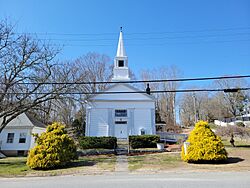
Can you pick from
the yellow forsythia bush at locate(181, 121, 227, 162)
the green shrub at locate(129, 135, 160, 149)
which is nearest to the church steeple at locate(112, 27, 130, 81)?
the green shrub at locate(129, 135, 160, 149)

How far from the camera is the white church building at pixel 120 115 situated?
911 inches

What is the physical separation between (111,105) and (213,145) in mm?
15184

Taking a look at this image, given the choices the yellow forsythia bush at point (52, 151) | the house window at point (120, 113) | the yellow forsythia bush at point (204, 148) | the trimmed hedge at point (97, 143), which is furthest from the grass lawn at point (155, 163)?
the house window at point (120, 113)

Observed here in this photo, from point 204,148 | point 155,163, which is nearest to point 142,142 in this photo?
point 155,163

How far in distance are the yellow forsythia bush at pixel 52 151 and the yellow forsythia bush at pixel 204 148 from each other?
721 cm

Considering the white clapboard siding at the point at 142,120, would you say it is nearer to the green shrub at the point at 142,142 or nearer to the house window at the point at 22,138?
the green shrub at the point at 142,142

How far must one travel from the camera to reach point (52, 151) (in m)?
10.5

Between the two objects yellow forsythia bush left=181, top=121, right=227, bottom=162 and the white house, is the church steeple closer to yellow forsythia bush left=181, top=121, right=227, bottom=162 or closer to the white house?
the white house

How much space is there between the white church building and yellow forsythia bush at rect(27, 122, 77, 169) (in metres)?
11.3

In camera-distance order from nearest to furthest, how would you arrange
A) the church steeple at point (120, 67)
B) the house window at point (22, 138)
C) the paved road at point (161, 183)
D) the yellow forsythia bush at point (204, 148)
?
the paved road at point (161, 183) < the yellow forsythia bush at point (204, 148) < the house window at point (22, 138) < the church steeple at point (120, 67)

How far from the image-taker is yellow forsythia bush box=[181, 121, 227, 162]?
34.3 feet

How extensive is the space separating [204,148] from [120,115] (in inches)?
565

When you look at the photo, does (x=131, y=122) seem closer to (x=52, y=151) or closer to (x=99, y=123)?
(x=99, y=123)

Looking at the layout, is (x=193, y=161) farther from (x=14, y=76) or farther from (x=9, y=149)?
(x=9, y=149)
